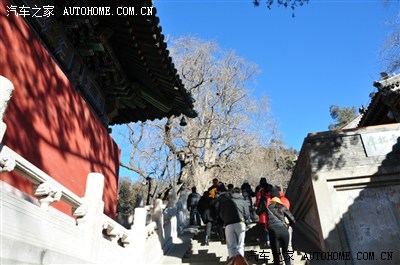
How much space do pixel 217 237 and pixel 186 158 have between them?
8.11 m

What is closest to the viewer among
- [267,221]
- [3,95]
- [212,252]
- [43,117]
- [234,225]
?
[3,95]

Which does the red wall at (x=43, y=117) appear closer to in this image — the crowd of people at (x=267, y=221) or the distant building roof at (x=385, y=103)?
the crowd of people at (x=267, y=221)

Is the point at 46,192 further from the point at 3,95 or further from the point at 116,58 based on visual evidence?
the point at 116,58

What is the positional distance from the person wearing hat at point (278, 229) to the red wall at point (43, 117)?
10.4 feet

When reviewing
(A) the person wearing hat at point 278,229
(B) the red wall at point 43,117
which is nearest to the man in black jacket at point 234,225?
(A) the person wearing hat at point 278,229

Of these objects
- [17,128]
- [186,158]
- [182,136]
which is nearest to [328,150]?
[17,128]

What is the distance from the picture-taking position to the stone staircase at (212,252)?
5.98m

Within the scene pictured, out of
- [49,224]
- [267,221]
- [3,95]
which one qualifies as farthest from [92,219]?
[267,221]

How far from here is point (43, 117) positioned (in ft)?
14.9

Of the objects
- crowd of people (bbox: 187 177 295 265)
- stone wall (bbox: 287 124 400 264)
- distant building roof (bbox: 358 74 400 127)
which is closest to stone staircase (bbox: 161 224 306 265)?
crowd of people (bbox: 187 177 295 265)

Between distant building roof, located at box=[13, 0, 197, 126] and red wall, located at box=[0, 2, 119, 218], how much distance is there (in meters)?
0.56

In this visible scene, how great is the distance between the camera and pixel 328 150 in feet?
23.7

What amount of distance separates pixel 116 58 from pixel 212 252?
462 cm

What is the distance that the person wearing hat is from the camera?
16.7ft
